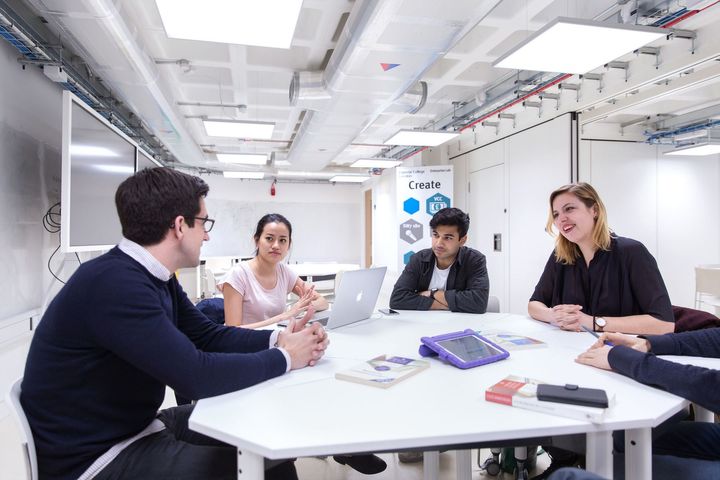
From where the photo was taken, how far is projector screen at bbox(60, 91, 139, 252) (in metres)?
3.05

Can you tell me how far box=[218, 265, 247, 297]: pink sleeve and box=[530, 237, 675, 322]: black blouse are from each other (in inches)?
73.4

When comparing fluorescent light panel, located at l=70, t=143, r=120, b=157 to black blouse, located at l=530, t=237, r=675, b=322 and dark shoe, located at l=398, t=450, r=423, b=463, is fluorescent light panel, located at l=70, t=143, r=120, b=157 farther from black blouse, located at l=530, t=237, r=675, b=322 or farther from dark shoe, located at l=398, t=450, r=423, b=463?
black blouse, located at l=530, t=237, r=675, b=322

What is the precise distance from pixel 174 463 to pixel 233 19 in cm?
244

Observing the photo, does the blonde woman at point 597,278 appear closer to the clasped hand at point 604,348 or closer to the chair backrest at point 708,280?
the clasped hand at point 604,348

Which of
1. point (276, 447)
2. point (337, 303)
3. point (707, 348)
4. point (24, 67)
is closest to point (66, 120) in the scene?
point (24, 67)

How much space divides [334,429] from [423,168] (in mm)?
6499

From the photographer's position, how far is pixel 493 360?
1.62 m

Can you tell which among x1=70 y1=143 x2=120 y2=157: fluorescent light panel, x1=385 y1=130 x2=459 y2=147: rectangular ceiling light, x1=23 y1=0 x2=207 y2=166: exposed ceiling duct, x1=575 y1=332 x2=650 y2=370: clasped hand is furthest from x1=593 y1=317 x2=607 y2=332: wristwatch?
x1=385 y1=130 x2=459 y2=147: rectangular ceiling light

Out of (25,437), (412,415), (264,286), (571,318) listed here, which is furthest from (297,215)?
(412,415)

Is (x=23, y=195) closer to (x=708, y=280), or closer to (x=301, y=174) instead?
(x=301, y=174)

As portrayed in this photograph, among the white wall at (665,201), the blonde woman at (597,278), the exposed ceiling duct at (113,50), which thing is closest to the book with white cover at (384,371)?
the blonde woman at (597,278)

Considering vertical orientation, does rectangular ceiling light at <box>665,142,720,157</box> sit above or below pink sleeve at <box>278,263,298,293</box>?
above

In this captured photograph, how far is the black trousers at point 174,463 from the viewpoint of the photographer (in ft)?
3.93

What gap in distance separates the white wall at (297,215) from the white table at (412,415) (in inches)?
363
